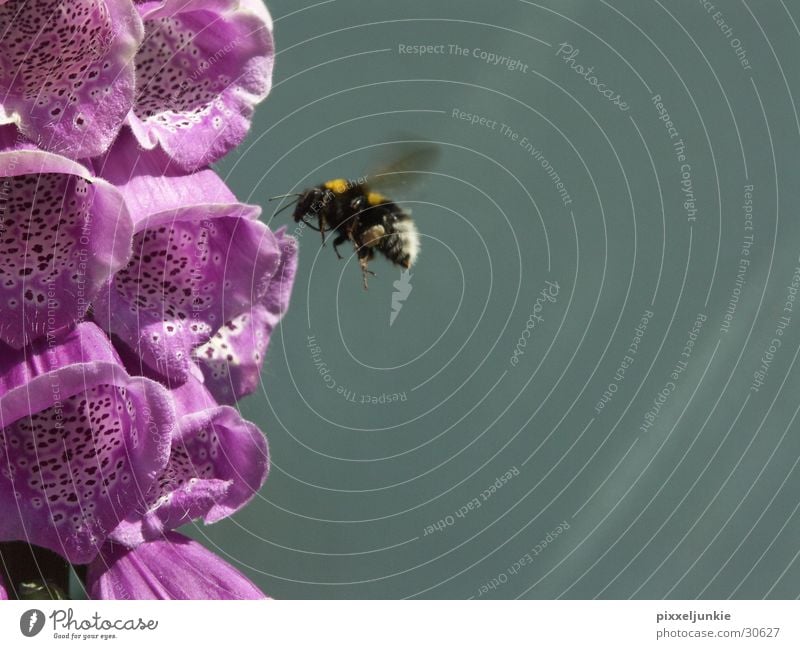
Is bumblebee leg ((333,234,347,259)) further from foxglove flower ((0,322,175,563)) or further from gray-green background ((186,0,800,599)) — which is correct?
foxglove flower ((0,322,175,563))

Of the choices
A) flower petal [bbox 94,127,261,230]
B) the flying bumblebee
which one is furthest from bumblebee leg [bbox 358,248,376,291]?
flower petal [bbox 94,127,261,230]

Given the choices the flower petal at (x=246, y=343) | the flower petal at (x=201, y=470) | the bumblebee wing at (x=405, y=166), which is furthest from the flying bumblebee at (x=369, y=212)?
the flower petal at (x=201, y=470)

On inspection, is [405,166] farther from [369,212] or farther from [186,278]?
[186,278]

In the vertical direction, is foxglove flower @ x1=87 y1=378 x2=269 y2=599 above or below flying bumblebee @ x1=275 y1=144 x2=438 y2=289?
below

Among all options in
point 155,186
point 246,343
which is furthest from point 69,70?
point 246,343

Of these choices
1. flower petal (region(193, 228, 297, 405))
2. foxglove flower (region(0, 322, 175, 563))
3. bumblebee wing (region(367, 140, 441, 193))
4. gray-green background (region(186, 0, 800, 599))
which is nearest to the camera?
foxglove flower (region(0, 322, 175, 563))

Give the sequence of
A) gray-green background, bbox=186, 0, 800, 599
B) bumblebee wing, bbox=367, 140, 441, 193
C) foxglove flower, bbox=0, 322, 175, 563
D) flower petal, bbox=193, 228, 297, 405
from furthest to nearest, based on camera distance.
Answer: gray-green background, bbox=186, 0, 800, 599 < bumblebee wing, bbox=367, 140, 441, 193 < flower petal, bbox=193, 228, 297, 405 < foxglove flower, bbox=0, 322, 175, 563
